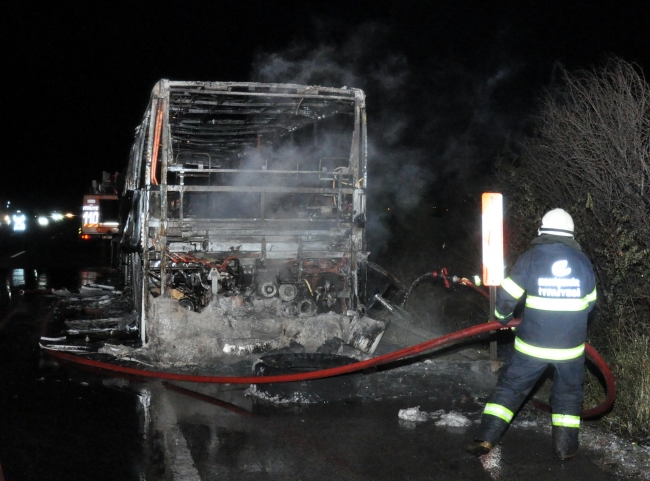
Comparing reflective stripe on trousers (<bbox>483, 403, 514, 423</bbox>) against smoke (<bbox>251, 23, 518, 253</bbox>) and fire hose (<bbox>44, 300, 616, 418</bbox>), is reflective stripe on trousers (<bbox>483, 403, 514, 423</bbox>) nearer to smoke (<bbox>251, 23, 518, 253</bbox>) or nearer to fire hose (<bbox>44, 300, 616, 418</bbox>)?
fire hose (<bbox>44, 300, 616, 418</bbox>)

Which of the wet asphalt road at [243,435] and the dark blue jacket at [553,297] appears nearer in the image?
the wet asphalt road at [243,435]

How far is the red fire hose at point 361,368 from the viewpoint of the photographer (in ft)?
16.2

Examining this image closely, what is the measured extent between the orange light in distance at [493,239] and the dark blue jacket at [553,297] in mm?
1846

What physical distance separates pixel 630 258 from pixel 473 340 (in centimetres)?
200

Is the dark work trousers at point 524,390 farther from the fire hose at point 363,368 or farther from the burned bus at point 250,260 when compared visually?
the burned bus at point 250,260

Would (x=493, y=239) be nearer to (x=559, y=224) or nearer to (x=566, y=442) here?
(x=559, y=224)

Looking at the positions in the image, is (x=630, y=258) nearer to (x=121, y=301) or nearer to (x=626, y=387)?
(x=626, y=387)

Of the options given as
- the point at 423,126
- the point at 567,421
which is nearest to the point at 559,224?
the point at 567,421

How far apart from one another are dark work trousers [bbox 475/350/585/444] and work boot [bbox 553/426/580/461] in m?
0.12

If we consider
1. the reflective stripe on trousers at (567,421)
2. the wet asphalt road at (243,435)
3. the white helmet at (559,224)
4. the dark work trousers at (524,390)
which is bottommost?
the wet asphalt road at (243,435)

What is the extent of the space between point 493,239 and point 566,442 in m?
2.48

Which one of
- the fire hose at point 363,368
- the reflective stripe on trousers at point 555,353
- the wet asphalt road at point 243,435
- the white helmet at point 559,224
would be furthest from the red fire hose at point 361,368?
the white helmet at point 559,224

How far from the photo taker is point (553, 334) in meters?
4.66

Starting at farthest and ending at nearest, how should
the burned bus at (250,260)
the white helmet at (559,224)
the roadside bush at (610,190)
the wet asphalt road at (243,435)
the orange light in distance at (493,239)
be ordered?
the burned bus at (250,260) → the orange light in distance at (493,239) → the roadside bush at (610,190) → the white helmet at (559,224) → the wet asphalt road at (243,435)
